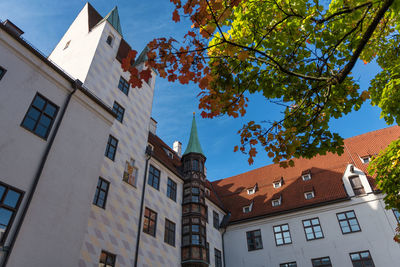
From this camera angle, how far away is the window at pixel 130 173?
15.9m

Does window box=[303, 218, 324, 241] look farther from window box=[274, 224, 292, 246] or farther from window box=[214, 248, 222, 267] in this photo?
window box=[214, 248, 222, 267]

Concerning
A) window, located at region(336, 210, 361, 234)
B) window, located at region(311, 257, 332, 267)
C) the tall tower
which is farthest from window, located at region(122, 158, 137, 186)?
window, located at region(336, 210, 361, 234)

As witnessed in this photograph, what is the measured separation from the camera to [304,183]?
25.9 metres

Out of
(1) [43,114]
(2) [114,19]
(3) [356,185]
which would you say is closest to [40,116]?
(1) [43,114]

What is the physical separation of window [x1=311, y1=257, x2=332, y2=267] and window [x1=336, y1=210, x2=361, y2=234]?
2275 mm

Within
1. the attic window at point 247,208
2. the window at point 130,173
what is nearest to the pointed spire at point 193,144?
the window at point 130,173

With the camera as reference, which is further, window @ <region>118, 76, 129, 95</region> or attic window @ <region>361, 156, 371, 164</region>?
attic window @ <region>361, 156, 371, 164</region>

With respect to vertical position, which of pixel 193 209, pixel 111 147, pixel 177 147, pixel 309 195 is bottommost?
pixel 193 209

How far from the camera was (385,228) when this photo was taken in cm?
1934

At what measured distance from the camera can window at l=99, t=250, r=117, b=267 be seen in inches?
489

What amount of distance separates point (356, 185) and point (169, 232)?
14.5m

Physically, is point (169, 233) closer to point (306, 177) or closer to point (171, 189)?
point (171, 189)

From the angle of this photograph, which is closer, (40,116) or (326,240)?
(40,116)

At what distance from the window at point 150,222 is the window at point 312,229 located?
1189cm
